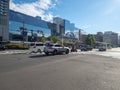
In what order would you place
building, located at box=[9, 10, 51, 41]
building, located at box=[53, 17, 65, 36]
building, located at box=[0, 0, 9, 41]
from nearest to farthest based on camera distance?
building, located at box=[0, 0, 9, 41] → building, located at box=[9, 10, 51, 41] → building, located at box=[53, 17, 65, 36]

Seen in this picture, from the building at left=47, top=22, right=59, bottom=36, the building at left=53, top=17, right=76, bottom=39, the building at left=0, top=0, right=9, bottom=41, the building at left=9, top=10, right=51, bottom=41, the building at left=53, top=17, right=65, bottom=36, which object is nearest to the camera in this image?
the building at left=0, top=0, right=9, bottom=41

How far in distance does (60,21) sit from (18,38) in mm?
45197

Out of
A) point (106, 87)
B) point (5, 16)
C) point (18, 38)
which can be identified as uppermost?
point (5, 16)

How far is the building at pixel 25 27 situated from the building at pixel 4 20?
127 inches

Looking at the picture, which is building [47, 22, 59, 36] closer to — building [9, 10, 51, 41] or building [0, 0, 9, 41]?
building [9, 10, 51, 41]

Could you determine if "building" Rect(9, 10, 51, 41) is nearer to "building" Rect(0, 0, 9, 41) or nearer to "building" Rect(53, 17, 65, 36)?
"building" Rect(0, 0, 9, 41)

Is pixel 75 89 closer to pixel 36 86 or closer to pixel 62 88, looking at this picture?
pixel 62 88

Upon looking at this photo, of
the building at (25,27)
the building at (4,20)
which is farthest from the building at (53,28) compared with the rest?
the building at (4,20)

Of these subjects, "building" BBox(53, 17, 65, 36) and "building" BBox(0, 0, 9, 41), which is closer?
"building" BBox(0, 0, 9, 41)

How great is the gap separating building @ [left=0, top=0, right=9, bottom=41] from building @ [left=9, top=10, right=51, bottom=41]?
10.6 ft

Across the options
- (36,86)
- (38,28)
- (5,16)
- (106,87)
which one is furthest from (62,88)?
(38,28)

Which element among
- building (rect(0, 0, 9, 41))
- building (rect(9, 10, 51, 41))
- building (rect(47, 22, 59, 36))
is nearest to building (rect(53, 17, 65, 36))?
building (rect(47, 22, 59, 36))

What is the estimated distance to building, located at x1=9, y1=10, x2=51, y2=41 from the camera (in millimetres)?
93938

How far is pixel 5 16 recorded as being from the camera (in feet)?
290
